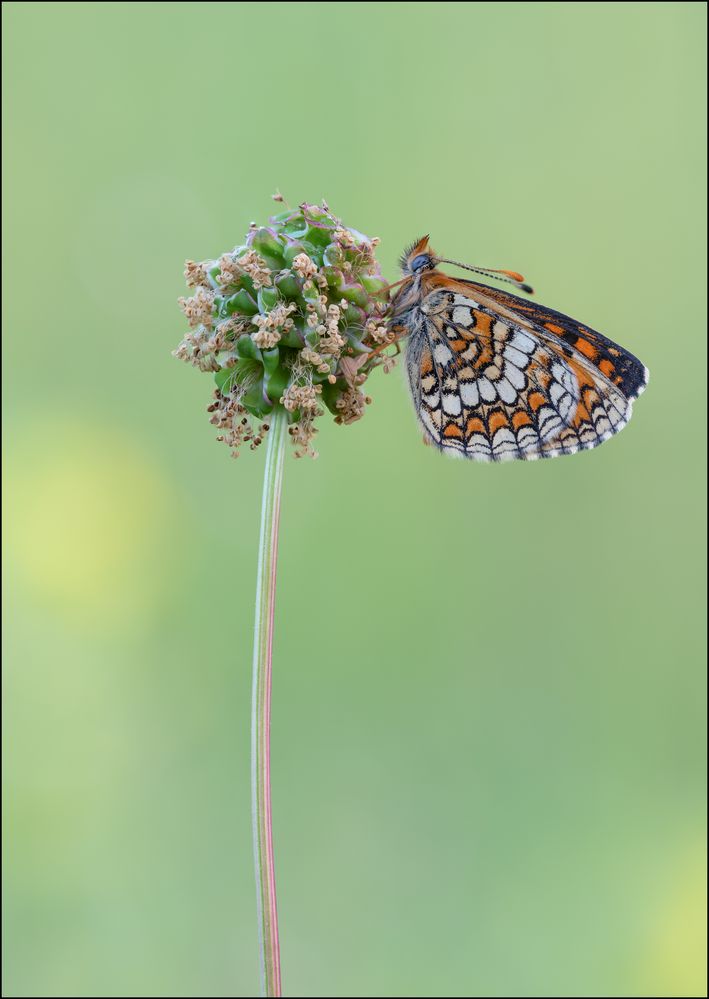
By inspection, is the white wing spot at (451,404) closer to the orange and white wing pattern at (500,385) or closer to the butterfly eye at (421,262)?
the orange and white wing pattern at (500,385)

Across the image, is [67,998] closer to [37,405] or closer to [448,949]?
[448,949]

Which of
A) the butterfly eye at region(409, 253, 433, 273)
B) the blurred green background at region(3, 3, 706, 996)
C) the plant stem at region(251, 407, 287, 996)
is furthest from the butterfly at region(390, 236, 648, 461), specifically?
the blurred green background at region(3, 3, 706, 996)

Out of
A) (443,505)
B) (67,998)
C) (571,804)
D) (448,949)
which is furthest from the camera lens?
(443,505)

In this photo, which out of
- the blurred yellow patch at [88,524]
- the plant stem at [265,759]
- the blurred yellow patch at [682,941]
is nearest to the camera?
the plant stem at [265,759]

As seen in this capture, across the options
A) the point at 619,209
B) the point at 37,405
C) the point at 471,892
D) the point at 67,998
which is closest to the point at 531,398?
the point at 471,892

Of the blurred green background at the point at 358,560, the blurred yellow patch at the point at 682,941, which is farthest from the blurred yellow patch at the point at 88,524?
the blurred yellow patch at the point at 682,941

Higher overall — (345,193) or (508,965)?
(345,193)
